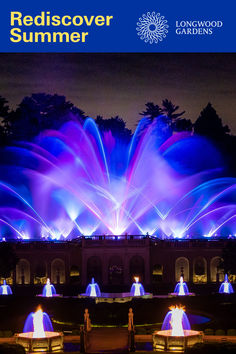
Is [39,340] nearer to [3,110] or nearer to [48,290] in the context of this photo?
[48,290]

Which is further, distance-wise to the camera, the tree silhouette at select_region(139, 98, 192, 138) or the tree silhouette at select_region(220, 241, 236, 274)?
the tree silhouette at select_region(139, 98, 192, 138)

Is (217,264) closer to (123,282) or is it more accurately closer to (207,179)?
(123,282)

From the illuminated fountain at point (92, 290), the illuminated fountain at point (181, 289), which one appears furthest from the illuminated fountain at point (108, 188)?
the illuminated fountain at point (92, 290)

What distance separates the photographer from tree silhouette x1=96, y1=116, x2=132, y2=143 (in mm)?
122188

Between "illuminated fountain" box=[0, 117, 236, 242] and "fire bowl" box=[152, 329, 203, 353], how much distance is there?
178 feet

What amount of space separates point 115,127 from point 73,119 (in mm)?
7498

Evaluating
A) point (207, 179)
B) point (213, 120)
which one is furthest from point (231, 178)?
point (213, 120)

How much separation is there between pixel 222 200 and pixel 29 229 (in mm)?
30172

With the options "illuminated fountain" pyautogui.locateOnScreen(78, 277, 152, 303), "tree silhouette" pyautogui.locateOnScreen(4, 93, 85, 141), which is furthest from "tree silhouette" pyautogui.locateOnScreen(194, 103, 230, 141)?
"illuminated fountain" pyautogui.locateOnScreen(78, 277, 152, 303)

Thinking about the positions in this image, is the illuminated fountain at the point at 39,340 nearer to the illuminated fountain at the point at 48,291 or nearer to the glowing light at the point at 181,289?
the illuminated fountain at the point at 48,291

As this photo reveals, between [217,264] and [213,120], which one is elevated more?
[213,120]

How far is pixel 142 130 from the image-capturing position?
125500mm

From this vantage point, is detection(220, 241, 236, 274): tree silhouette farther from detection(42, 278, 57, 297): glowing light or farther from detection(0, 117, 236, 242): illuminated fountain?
detection(42, 278, 57, 297): glowing light

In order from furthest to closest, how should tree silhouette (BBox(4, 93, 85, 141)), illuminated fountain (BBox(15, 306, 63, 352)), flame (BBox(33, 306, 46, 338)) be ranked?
tree silhouette (BBox(4, 93, 85, 141))
flame (BBox(33, 306, 46, 338))
illuminated fountain (BBox(15, 306, 63, 352))
